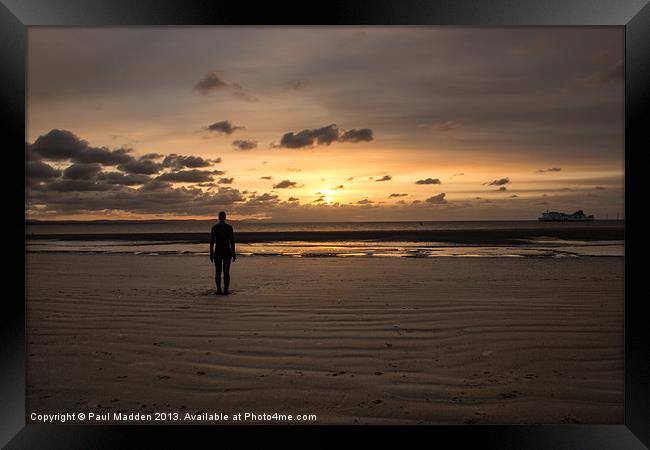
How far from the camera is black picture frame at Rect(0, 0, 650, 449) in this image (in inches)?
140

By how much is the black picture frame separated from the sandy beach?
0.33m

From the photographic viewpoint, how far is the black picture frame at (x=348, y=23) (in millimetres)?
3545

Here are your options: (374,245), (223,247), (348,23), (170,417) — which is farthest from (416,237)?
(170,417)

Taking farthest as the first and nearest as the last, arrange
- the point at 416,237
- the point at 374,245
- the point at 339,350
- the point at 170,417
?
1. the point at 416,237
2. the point at 374,245
3. the point at 339,350
4. the point at 170,417

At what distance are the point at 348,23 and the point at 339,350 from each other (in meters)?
3.44

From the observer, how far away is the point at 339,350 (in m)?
5.25

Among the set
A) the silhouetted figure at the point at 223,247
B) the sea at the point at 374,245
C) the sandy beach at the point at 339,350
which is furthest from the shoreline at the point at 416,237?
the silhouetted figure at the point at 223,247

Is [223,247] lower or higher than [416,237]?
higher

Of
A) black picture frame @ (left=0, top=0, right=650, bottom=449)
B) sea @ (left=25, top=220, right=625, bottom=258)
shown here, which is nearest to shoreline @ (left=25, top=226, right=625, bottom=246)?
sea @ (left=25, top=220, right=625, bottom=258)

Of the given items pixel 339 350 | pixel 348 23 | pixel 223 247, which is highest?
pixel 348 23

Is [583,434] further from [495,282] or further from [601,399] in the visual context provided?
[495,282]

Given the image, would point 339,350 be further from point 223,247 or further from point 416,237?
point 416,237
